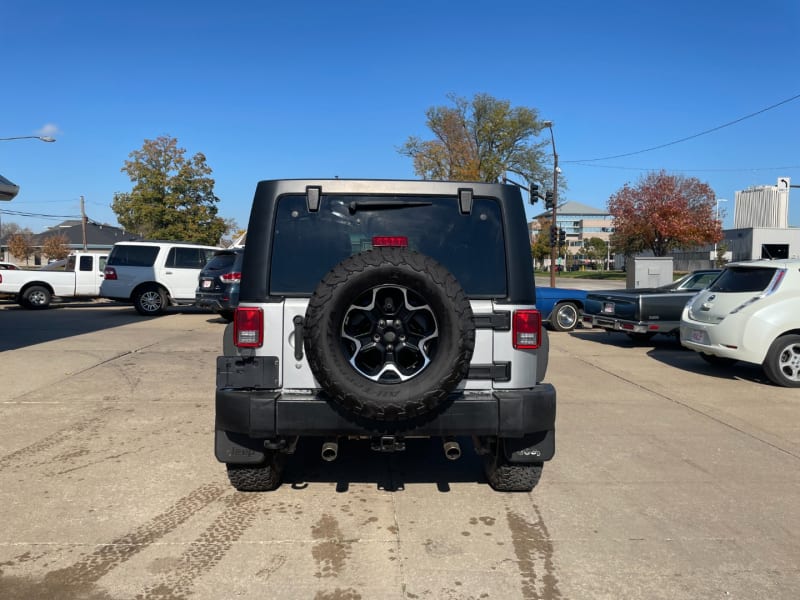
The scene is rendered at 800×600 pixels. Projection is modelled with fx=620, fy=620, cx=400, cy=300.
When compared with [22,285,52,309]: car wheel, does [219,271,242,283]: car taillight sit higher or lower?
higher

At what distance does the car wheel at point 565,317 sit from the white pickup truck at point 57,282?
43.7 ft

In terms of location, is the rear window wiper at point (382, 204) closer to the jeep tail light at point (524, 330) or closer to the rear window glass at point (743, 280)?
the jeep tail light at point (524, 330)

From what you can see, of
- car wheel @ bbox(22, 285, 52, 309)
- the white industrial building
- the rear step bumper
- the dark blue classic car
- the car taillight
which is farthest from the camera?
the white industrial building

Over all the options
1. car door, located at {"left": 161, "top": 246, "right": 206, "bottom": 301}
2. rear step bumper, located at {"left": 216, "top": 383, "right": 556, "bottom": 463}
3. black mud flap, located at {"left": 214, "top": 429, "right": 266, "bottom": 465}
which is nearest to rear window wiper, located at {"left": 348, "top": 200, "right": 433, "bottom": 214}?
rear step bumper, located at {"left": 216, "top": 383, "right": 556, "bottom": 463}

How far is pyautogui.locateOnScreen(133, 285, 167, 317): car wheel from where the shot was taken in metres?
17.2

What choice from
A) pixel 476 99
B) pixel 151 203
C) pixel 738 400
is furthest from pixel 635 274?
pixel 151 203

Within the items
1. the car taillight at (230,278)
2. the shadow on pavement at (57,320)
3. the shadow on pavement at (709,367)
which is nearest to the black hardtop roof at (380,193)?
the shadow on pavement at (709,367)

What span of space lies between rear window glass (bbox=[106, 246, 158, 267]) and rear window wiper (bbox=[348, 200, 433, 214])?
15.0 m

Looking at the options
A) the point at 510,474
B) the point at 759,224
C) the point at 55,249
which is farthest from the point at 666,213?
the point at 55,249

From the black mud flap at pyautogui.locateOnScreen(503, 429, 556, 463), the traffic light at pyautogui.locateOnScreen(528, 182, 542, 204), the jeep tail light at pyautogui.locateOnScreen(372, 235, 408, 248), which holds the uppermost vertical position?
the traffic light at pyautogui.locateOnScreen(528, 182, 542, 204)

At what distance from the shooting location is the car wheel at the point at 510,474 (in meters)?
4.14

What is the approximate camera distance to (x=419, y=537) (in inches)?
142

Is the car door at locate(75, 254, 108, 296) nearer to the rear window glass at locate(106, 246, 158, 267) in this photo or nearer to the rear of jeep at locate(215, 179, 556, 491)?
the rear window glass at locate(106, 246, 158, 267)

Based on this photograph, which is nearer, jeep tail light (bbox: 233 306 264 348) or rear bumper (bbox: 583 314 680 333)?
jeep tail light (bbox: 233 306 264 348)
